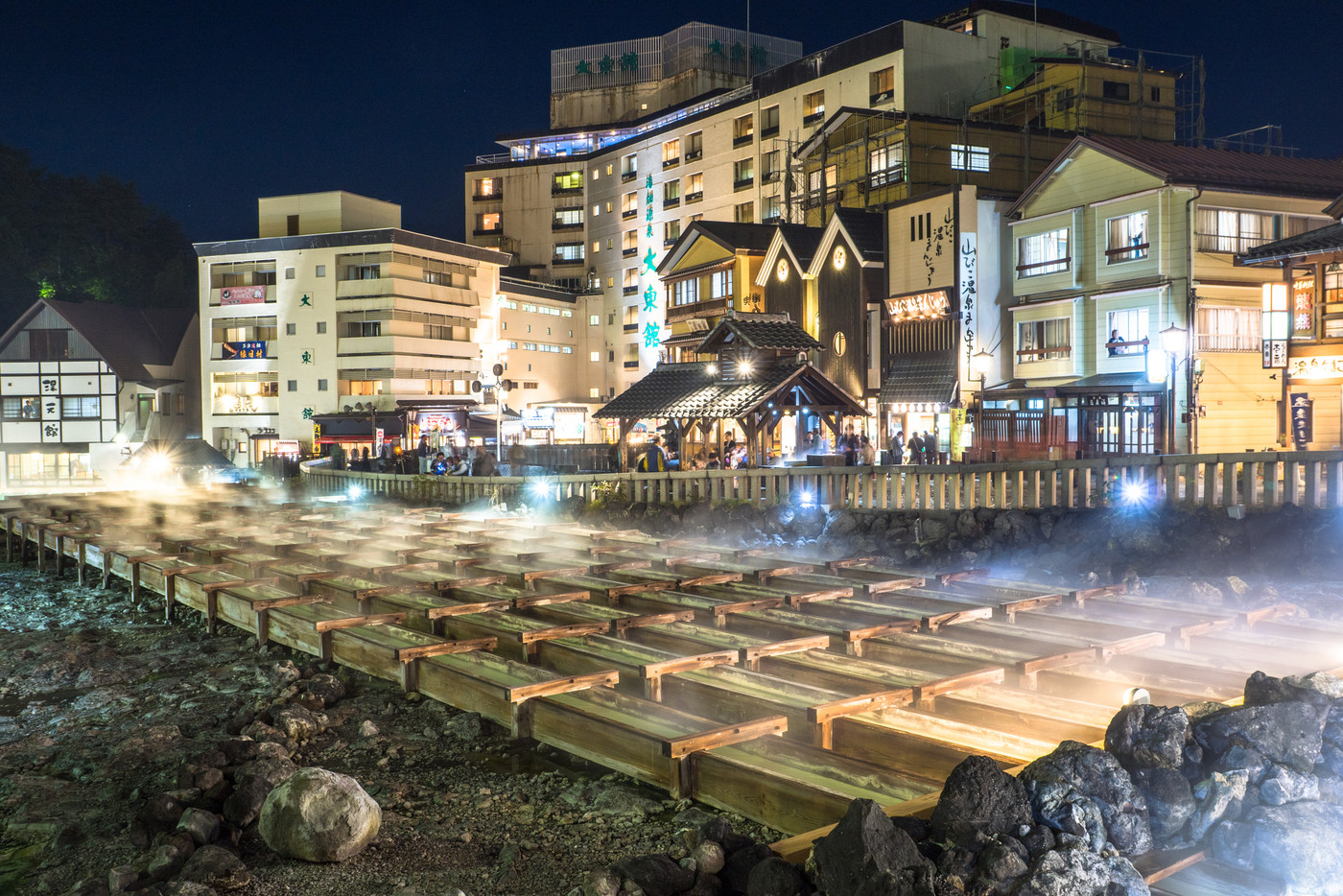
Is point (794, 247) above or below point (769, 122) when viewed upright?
below

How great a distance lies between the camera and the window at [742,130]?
60.6m

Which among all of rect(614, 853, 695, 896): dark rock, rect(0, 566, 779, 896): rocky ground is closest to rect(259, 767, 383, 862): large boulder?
rect(0, 566, 779, 896): rocky ground

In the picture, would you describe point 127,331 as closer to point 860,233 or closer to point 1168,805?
point 860,233

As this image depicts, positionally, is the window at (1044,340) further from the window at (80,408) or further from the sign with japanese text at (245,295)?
the window at (80,408)

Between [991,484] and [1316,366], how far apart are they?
534 inches

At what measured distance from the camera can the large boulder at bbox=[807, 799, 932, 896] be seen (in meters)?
4.78

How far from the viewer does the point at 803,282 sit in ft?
133

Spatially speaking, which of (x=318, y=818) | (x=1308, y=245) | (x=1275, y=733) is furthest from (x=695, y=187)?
(x=1275, y=733)

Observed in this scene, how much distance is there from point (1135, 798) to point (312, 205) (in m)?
66.8

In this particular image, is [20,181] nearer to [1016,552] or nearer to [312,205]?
[312,205]

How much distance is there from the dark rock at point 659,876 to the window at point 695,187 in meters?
62.4

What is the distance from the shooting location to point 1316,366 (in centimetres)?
2544

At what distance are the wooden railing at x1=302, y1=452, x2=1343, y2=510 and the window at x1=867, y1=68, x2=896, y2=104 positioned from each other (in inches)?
1381

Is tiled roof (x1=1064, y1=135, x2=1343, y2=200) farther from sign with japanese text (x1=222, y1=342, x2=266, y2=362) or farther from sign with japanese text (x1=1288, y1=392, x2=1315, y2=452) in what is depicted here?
sign with japanese text (x1=222, y1=342, x2=266, y2=362)
